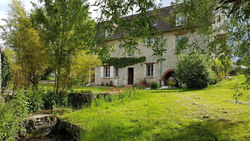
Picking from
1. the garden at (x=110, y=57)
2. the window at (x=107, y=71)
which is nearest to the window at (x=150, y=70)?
the window at (x=107, y=71)

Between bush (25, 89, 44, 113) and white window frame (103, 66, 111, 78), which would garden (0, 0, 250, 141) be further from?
white window frame (103, 66, 111, 78)

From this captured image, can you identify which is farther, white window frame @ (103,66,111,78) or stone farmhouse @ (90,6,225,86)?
white window frame @ (103,66,111,78)

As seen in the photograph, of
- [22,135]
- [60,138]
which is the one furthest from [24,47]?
[60,138]

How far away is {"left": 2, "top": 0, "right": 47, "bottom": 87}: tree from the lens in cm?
759

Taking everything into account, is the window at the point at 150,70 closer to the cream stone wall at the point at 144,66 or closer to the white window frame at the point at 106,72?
the cream stone wall at the point at 144,66

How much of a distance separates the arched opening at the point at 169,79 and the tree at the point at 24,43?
1078 centimetres

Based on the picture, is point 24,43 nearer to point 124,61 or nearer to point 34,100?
point 34,100

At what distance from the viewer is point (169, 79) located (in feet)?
53.3

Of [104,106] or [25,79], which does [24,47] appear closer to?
[25,79]

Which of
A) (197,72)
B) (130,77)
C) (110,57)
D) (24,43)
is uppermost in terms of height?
(24,43)

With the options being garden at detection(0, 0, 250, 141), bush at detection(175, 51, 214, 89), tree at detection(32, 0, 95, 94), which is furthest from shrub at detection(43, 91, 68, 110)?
bush at detection(175, 51, 214, 89)

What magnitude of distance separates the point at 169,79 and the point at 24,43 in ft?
40.9

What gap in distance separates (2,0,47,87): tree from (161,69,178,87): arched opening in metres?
10.8

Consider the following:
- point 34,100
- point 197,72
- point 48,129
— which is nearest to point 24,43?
point 34,100
